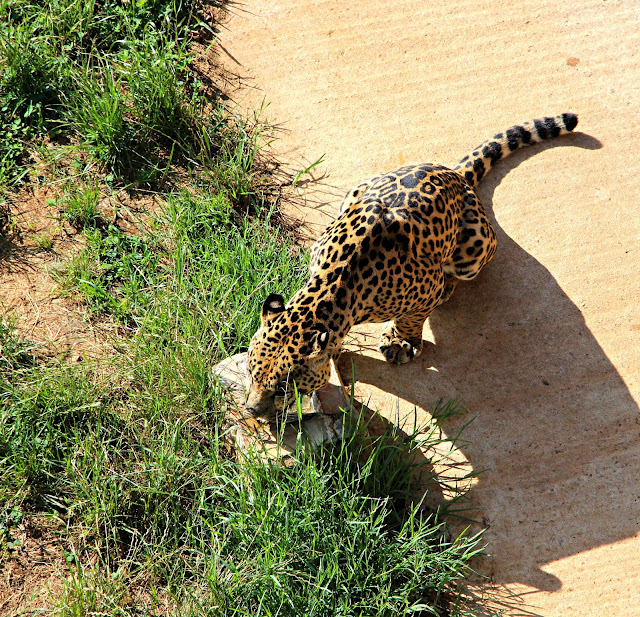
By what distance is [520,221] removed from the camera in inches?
250

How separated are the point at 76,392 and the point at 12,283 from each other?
138 cm

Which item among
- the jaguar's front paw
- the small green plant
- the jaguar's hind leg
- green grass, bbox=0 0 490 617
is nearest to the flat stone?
green grass, bbox=0 0 490 617

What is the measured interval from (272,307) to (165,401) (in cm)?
108

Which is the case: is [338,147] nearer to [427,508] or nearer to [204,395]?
[204,395]

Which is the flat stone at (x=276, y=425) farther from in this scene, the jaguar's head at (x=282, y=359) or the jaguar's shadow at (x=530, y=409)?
the jaguar's shadow at (x=530, y=409)

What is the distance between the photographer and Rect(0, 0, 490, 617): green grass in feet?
14.5

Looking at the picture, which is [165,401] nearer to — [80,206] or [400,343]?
[400,343]

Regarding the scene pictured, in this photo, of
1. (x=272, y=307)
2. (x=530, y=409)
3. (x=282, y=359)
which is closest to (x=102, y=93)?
(x=272, y=307)

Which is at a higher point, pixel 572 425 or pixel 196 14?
pixel 196 14

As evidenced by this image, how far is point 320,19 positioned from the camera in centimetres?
754

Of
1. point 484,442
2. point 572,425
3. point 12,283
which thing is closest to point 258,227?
point 12,283

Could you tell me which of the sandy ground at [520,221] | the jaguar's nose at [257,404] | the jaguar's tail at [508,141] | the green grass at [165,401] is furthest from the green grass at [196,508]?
the jaguar's tail at [508,141]

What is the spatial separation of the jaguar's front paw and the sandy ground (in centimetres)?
8

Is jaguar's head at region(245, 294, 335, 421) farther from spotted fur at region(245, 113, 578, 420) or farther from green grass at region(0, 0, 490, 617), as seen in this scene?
green grass at region(0, 0, 490, 617)
